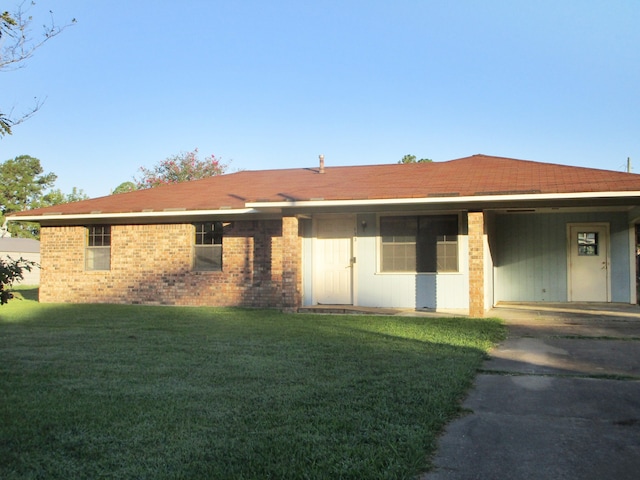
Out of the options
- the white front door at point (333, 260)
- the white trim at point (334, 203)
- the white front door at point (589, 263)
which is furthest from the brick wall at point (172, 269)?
the white front door at point (589, 263)

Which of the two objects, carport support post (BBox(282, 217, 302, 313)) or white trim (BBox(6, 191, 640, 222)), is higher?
white trim (BBox(6, 191, 640, 222))

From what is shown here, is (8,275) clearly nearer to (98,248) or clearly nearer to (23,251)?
(98,248)

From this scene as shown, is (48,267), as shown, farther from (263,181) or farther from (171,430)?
(171,430)

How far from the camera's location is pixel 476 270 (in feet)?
39.4

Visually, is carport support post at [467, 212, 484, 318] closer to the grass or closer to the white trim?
the white trim

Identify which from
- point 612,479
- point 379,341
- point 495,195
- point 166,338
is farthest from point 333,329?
point 612,479

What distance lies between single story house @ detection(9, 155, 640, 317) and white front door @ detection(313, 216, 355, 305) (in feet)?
0.08

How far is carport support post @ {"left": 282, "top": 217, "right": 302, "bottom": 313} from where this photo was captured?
13438 millimetres

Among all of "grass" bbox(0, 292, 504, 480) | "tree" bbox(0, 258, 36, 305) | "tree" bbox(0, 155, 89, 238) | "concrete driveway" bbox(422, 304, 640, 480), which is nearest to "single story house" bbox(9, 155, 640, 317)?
"grass" bbox(0, 292, 504, 480)

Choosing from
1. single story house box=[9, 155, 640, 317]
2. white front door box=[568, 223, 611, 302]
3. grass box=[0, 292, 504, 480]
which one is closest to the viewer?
grass box=[0, 292, 504, 480]

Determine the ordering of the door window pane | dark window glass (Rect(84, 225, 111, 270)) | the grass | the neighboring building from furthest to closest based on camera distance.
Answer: the neighboring building → dark window glass (Rect(84, 225, 111, 270)) → the door window pane → the grass

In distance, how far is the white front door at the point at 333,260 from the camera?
46.9ft

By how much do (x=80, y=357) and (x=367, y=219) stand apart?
806cm

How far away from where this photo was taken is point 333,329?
10.4 meters
